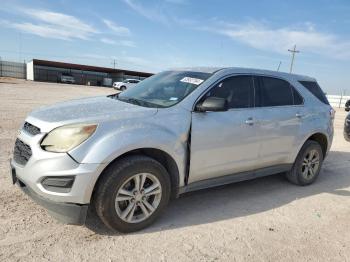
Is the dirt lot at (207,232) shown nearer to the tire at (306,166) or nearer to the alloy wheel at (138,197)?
the alloy wheel at (138,197)

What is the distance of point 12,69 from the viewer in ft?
192

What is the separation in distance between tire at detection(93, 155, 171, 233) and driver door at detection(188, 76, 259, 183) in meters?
0.50

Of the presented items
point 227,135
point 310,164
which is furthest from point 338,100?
point 227,135

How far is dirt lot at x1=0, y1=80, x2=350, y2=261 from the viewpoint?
132 inches

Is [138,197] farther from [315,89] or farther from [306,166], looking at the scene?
[315,89]

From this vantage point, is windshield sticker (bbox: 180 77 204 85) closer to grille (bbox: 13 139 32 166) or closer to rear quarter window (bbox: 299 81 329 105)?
grille (bbox: 13 139 32 166)

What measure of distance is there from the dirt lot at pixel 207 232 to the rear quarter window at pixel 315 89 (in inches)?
68.6

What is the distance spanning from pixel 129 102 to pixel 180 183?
1.21 meters

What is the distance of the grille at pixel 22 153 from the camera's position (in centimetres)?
350

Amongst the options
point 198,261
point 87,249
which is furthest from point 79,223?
point 198,261

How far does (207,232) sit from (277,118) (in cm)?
210

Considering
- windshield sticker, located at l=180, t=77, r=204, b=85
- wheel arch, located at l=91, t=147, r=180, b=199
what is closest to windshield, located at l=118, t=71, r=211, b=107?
windshield sticker, located at l=180, t=77, r=204, b=85

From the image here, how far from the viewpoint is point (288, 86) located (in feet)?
18.2

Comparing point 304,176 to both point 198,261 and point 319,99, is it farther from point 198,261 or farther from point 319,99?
point 198,261
